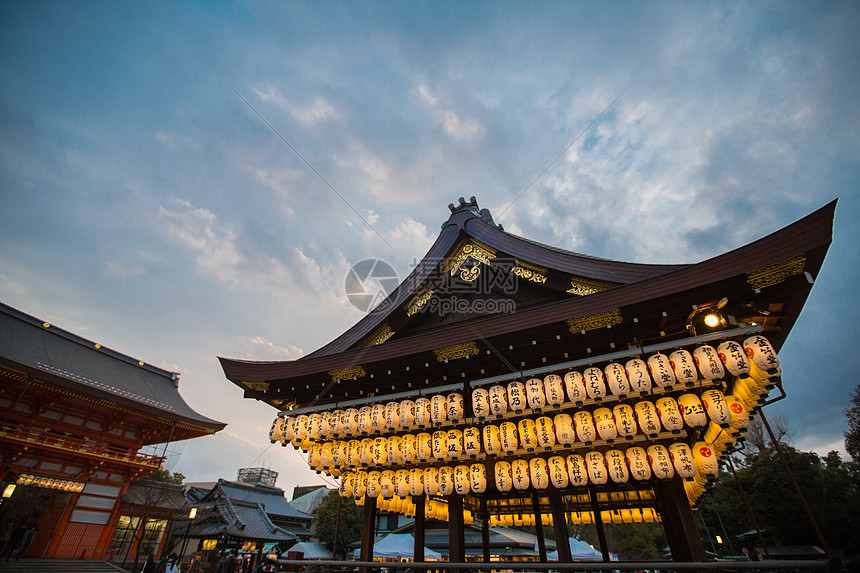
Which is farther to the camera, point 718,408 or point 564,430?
point 564,430

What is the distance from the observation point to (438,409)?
7.92m

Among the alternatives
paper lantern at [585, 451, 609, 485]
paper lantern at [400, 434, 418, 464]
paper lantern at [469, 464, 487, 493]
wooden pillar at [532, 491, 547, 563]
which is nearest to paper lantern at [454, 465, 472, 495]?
paper lantern at [469, 464, 487, 493]

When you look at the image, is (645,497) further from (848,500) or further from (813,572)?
(848,500)

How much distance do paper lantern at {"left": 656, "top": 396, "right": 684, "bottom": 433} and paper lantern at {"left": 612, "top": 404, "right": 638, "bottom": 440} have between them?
0.44 meters

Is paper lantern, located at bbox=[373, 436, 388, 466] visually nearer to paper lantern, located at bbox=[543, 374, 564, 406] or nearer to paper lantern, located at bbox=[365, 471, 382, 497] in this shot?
paper lantern, located at bbox=[365, 471, 382, 497]

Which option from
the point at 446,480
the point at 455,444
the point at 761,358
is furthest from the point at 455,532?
the point at 761,358

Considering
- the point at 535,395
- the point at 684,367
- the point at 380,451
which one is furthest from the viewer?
the point at 380,451

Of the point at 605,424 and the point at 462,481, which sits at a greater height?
the point at 605,424

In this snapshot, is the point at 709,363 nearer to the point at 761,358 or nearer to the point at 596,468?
the point at 761,358

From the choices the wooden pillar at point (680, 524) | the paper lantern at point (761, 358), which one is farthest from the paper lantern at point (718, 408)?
the wooden pillar at point (680, 524)

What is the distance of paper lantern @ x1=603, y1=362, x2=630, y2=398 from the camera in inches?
252

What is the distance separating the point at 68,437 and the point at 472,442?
73.1 feet

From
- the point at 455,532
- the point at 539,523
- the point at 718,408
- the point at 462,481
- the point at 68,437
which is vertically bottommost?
the point at 455,532

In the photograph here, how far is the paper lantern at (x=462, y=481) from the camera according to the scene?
7.90m
